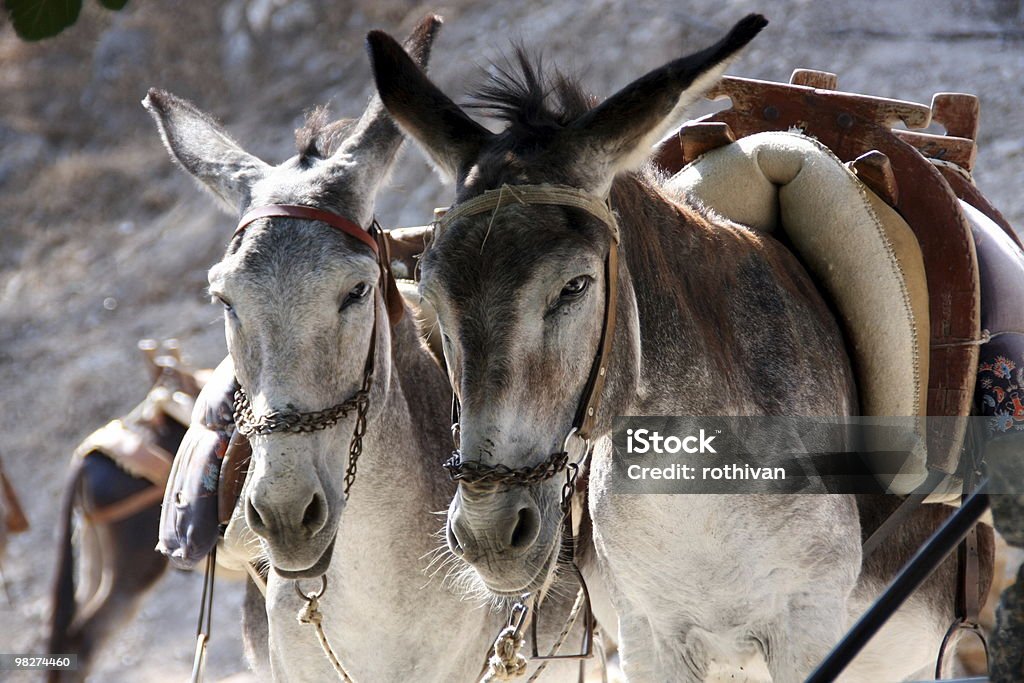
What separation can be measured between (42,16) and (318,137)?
1.80 metres

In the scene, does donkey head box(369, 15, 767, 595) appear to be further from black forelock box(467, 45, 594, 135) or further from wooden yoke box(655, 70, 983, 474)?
wooden yoke box(655, 70, 983, 474)

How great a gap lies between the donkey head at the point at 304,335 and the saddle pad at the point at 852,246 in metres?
0.93

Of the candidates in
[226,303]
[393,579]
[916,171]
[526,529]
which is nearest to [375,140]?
[226,303]

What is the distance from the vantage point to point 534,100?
2445mm

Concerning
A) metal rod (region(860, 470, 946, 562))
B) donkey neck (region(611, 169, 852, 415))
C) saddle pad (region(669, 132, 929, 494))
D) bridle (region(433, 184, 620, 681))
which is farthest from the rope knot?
saddle pad (region(669, 132, 929, 494))

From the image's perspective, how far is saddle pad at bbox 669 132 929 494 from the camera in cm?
286

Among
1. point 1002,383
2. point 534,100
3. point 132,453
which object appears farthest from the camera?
point 132,453

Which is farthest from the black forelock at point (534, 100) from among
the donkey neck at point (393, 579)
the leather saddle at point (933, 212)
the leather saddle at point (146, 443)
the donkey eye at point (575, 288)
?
the leather saddle at point (146, 443)

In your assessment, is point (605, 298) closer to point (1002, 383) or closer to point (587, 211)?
point (587, 211)

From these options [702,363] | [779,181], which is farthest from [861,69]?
[702,363]

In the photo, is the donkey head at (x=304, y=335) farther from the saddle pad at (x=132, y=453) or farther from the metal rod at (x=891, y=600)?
the saddle pad at (x=132, y=453)

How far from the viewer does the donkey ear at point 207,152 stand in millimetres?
3145

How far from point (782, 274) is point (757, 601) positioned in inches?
34.0

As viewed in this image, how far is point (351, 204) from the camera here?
9.73ft
